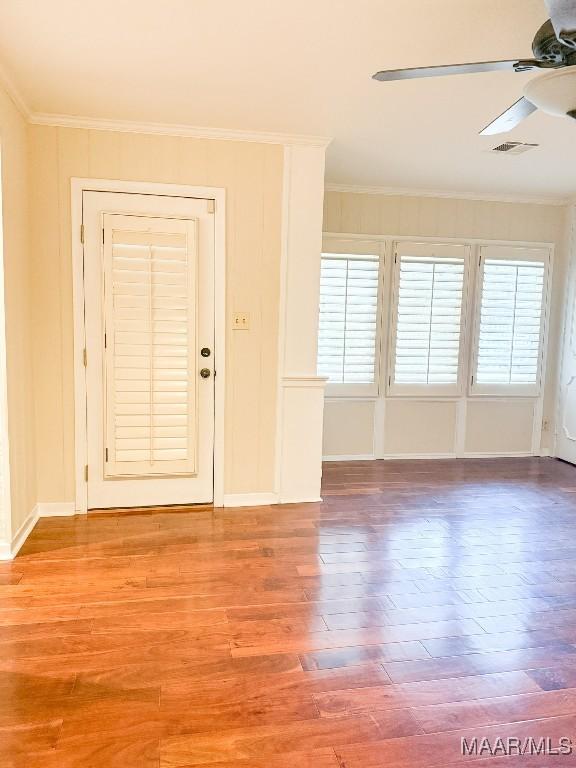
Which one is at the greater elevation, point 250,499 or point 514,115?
point 514,115

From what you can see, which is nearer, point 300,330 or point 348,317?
point 300,330

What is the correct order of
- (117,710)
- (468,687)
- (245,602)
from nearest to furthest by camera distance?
(117,710)
(468,687)
(245,602)

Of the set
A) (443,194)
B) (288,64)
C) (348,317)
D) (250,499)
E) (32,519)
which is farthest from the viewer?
(443,194)

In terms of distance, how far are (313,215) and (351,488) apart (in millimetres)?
2162

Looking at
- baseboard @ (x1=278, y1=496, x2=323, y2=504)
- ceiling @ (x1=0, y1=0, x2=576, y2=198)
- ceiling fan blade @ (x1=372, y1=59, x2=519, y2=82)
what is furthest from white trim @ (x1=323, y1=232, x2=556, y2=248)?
ceiling fan blade @ (x1=372, y1=59, x2=519, y2=82)

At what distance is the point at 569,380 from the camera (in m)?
5.48

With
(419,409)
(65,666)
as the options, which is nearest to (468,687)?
(65,666)

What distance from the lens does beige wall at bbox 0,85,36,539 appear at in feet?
9.71

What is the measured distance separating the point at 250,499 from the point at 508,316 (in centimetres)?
327

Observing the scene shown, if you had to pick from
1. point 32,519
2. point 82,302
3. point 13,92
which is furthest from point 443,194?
point 32,519

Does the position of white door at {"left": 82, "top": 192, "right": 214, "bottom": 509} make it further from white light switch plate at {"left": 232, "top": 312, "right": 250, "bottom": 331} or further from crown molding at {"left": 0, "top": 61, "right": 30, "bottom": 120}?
crown molding at {"left": 0, "top": 61, "right": 30, "bottom": 120}

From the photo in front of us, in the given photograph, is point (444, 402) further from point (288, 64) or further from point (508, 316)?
point (288, 64)

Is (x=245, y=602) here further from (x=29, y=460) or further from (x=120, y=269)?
(x=120, y=269)

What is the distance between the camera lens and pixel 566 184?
4.88 m
